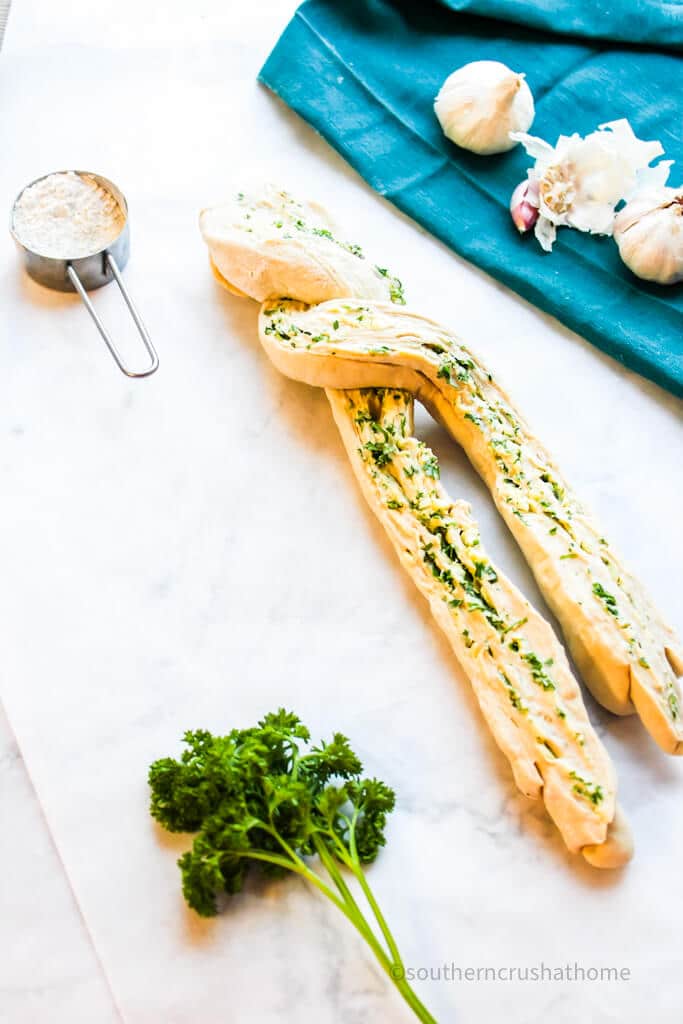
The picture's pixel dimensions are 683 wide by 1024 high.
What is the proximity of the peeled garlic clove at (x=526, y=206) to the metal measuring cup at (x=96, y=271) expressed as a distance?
78cm

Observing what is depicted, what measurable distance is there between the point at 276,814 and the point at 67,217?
1196mm

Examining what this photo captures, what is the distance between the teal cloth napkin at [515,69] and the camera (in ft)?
6.53

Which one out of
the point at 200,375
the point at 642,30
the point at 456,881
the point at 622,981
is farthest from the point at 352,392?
the point at 642,30

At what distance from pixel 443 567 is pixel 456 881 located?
17.7 inches

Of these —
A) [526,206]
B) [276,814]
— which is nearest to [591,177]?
[526,206]

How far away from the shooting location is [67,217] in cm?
189

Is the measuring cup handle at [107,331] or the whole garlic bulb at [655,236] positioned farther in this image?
the whole garlic bulb at [655,236]

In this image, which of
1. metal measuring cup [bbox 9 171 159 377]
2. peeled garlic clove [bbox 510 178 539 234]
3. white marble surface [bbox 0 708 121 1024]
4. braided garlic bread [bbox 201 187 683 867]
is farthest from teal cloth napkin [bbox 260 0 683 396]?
white marble surface [bbox 0 708 121 1024]

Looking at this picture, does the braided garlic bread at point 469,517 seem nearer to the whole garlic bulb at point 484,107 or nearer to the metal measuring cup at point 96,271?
the metal measuring cup at point 96,271

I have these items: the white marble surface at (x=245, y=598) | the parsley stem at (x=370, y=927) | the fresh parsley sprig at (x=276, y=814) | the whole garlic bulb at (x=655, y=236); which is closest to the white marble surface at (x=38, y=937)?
the white marble surface at (x=245, y=598)

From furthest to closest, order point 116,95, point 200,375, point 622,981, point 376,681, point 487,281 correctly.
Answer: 1. point 116,95
2. point 487,281
3. point 200,375
4. point 376,681
5. point 622,981

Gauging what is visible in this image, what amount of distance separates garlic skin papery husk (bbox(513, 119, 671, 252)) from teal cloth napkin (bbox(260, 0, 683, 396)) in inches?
1.3

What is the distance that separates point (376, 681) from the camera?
1.53 m

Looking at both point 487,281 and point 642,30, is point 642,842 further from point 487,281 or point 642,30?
point 642,30
